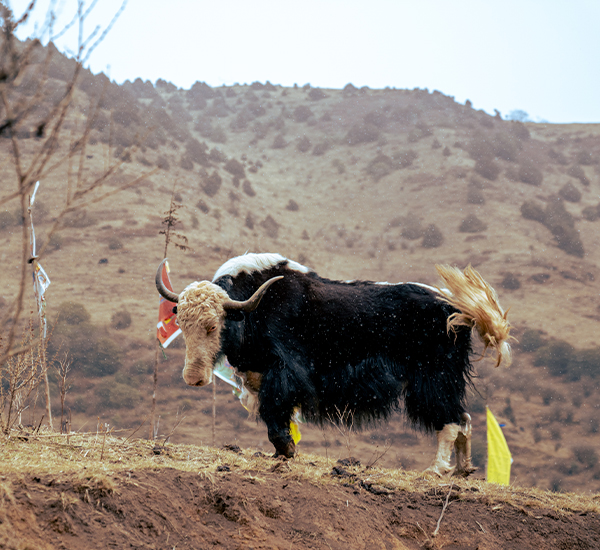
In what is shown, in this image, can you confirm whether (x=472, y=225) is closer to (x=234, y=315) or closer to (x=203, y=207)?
(x=203, y=207)

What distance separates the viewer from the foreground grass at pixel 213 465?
439 centimetres

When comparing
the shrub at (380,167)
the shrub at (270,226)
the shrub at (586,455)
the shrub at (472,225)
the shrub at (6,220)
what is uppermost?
the shrub at (380,167)

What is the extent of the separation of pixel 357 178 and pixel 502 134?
13.9 m

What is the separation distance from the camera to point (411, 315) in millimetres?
6148

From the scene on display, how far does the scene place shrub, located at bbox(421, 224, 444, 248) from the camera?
111ft

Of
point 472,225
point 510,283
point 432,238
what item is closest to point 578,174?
point 472,225

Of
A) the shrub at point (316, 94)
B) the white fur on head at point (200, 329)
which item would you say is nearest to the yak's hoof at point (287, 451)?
the white fur on head at point (200, 329)

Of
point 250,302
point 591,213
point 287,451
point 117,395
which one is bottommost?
point 117,395

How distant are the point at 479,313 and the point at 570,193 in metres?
38.2

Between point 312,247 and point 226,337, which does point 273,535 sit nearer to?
point 226,337

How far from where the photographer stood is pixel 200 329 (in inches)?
214

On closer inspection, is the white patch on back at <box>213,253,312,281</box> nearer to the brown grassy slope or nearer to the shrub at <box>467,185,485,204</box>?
the brown grassy slope

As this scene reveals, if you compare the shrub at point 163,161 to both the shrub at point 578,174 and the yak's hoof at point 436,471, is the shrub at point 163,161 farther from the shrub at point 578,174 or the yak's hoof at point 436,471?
the shrub at point 578,174

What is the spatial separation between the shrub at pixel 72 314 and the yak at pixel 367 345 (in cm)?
1582
